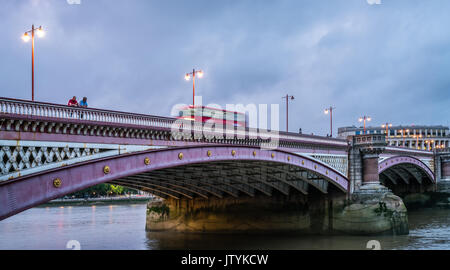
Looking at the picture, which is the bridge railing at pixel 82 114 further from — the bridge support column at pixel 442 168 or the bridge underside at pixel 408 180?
the bridge support column at pixel 442 168

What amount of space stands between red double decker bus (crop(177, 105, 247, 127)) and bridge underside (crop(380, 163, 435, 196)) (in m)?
23.5

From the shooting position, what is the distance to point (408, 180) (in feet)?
190

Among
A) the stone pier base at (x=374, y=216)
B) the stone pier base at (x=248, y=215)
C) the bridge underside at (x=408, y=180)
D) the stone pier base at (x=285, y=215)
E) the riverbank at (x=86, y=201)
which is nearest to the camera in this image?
the stone pier base at (x=374, y=216)

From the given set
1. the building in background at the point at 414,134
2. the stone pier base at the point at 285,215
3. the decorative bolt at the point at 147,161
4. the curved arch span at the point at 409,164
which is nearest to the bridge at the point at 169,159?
the decorative bolt at the point at 147,161

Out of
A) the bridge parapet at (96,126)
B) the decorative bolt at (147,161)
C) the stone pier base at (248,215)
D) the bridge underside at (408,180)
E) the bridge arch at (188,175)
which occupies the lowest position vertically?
the stone pier base at (248,215)

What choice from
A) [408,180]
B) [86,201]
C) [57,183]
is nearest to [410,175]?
[408,180]

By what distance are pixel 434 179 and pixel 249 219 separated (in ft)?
96.5

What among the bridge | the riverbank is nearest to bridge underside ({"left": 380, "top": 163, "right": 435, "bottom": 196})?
the bridge

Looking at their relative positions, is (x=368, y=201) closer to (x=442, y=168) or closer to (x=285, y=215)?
(x=285, y=215)

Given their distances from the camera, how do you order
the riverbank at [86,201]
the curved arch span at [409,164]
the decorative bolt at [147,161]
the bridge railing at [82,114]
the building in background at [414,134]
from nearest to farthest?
the bridge railing at [82,114]
the decorative bolt at [147,161]
the curved arch span at [409,164]
the riverbank at [86,201]
the building in background at [414,134]

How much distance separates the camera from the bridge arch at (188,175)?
15886mm

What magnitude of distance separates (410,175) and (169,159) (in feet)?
137

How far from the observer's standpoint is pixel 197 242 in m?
33.7

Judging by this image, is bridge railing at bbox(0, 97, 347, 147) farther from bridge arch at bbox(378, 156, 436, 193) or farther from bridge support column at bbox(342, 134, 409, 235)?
bridge arch at bbox(378, 156, 436, 193)
